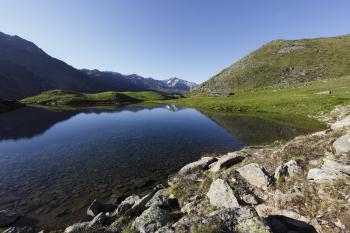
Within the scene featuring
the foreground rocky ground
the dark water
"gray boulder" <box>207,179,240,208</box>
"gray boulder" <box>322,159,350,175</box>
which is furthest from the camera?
the dark water

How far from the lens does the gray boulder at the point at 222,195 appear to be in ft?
43.4

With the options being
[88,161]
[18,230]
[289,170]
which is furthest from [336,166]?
[88,161]

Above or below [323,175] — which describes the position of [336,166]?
above

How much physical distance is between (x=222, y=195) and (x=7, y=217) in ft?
51.2

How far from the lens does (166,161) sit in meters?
29.9

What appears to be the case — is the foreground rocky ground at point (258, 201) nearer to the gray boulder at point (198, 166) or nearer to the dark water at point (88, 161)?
the dark water at point (88, 161)

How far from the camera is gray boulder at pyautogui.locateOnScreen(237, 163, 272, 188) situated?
48.1 ft

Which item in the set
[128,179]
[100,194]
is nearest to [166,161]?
[128,179]

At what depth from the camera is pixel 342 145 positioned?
16016mm

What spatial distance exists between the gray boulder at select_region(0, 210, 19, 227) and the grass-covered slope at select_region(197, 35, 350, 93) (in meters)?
143

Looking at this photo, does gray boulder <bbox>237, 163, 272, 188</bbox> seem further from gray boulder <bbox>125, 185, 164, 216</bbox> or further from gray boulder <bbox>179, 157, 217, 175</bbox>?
gray boulder <bbox>125, 185, 164, 216</bbox>

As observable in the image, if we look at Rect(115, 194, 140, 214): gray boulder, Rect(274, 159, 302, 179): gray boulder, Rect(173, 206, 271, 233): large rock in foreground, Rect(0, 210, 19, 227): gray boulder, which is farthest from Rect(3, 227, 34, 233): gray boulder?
Rect(274, 159, 302, 179): gray boulder

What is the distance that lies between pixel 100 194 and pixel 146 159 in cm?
1023

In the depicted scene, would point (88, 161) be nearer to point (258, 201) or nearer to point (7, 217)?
point (7, 217)
